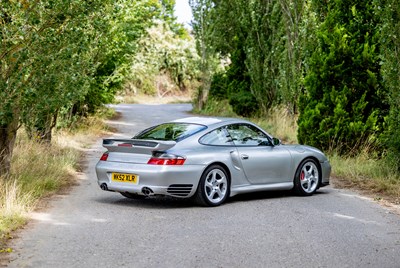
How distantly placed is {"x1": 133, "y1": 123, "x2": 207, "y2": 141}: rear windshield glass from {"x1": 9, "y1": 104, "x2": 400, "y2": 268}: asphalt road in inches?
42.8

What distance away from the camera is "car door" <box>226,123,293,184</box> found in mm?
12922

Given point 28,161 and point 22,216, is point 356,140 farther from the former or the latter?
point 22,216

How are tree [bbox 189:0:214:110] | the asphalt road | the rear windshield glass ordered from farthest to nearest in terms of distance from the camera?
1. tree [bbox 189:0:214:110]
2. the rear windshield glass
3. the asphalt road

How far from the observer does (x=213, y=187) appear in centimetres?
1225

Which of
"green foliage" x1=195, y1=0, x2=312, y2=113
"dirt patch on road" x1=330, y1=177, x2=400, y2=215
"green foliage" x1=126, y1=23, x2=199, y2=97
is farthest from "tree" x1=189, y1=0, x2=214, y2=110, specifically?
"dirt patch on road" x1=330, y1=177, x2=400, y2=215

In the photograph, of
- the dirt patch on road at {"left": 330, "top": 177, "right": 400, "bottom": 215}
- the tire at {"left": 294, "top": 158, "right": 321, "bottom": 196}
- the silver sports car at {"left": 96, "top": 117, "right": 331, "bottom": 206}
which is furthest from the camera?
the tire at {"left": 294, "top": 158, "right": 321, "bottom": 196}

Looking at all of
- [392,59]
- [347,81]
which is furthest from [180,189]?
[347,81]

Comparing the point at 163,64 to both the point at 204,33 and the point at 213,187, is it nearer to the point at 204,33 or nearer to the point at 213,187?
the point at 204,33

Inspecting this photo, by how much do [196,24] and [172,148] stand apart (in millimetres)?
28094

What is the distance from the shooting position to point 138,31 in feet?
92.9

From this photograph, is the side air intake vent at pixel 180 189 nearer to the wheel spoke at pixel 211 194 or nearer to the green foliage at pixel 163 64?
the wheel spoke at pixel 211 194

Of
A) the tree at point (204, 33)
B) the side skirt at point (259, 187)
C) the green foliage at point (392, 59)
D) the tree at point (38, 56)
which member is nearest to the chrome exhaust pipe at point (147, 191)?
the side skirt at point (259, 187)

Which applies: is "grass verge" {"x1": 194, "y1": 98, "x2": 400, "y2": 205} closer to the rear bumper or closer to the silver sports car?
the silver sports car

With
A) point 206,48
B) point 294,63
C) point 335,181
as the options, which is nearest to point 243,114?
point 206,48
